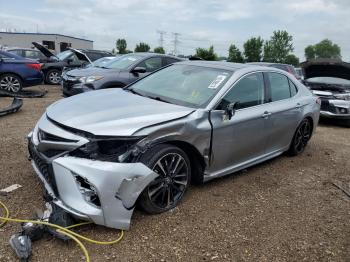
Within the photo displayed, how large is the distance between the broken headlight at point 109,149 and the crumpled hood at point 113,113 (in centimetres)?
8

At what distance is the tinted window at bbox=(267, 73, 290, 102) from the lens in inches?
202

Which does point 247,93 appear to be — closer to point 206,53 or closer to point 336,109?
point 336,109

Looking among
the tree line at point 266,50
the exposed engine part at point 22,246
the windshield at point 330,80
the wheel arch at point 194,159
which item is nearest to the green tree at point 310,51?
the tree line at point 266,50

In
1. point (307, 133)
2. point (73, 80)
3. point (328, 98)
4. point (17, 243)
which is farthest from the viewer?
point (328, 98)

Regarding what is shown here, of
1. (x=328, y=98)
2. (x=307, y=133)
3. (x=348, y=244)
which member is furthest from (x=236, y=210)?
(x=328, y=98)

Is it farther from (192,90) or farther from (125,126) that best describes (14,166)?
(192,90)

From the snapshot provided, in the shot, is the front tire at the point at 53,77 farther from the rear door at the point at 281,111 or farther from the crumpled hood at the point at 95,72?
the rear door at the point at 281,111

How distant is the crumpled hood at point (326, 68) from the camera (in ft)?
31.8

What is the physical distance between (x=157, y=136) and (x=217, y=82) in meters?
1.26

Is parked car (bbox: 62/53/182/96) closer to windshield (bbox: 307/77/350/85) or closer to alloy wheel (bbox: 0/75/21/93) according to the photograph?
alloy wheel (bbox: 0/75/21/93)

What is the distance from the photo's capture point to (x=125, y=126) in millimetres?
3381

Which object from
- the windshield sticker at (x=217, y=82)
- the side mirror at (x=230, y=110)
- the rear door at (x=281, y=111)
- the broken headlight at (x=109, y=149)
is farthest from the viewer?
the rear door at (x=281, y=111)

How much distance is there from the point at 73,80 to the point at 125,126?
221 inches

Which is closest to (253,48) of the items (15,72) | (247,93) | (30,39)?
(30,39)
